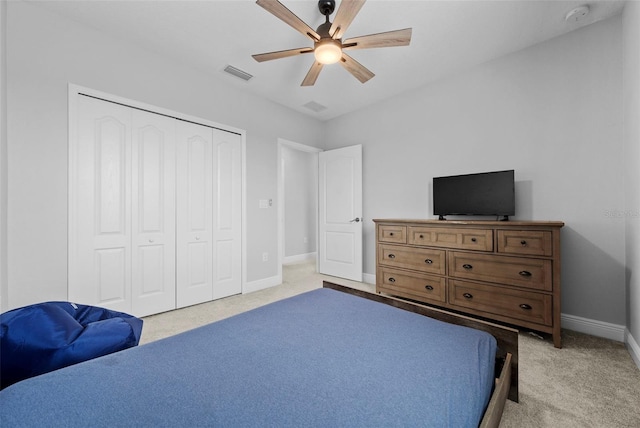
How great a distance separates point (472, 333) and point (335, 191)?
3.43 metres

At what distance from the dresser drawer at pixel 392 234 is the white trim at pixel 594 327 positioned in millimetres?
1644

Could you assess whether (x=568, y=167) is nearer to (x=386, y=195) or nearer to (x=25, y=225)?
(x=386, y=195)

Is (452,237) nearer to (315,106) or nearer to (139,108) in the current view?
(315,106)

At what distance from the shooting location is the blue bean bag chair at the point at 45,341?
2.88 ft

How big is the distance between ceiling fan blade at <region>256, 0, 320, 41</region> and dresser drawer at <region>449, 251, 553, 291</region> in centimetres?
246

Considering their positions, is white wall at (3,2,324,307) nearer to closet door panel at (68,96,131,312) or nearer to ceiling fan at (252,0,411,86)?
closet door panel at (68,96,131,312)

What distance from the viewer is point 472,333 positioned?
128cm

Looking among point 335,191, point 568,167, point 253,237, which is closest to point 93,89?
point 253,237

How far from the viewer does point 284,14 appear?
186cm

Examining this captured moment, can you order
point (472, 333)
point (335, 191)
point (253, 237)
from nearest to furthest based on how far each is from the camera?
point (472, 333) < point (253, 237) < point (335, 191)

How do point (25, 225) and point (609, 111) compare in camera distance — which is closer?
point (25, 225)

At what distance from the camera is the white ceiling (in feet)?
7.32

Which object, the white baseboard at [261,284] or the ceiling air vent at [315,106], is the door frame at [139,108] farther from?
the ceiling air vent at [315,106]

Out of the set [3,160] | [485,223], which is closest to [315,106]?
[485,223]
